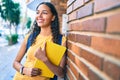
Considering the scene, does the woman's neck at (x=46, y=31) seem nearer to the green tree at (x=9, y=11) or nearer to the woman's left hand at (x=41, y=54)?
the woman's left hand at (x=41, y=54)

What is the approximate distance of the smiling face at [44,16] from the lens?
232 cm

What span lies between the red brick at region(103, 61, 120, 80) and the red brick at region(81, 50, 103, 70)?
0.24 feet

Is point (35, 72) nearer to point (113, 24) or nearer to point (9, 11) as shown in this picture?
point (113, 24)

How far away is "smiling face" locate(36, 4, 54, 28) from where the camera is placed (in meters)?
2.32

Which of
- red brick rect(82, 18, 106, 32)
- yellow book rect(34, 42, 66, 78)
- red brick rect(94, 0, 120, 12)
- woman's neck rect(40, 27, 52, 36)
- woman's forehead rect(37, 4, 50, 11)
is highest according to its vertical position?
woman's forehead rect(37, 4, 50, 11)

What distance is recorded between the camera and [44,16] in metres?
2.34

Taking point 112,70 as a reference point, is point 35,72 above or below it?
Answer: below

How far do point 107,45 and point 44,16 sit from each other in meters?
1.48

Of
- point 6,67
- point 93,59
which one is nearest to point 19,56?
point 93,59

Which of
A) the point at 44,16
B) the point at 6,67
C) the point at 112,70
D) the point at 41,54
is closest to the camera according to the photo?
the point at 112,70

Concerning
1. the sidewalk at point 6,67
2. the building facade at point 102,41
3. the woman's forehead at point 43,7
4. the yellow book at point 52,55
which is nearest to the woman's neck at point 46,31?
the woman's forehead at point 43,7

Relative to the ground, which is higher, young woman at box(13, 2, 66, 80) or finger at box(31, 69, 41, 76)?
young woman at box(13, 2, 66, 80)

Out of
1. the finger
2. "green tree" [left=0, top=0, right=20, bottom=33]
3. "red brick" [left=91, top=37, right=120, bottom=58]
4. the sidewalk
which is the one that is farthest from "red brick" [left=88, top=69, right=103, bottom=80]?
"green tree" [left=0, top=0, right=20, bottom=33]

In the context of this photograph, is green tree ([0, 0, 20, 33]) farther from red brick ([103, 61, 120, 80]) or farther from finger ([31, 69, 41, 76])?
red brick ([103, 61, 120, 80])
